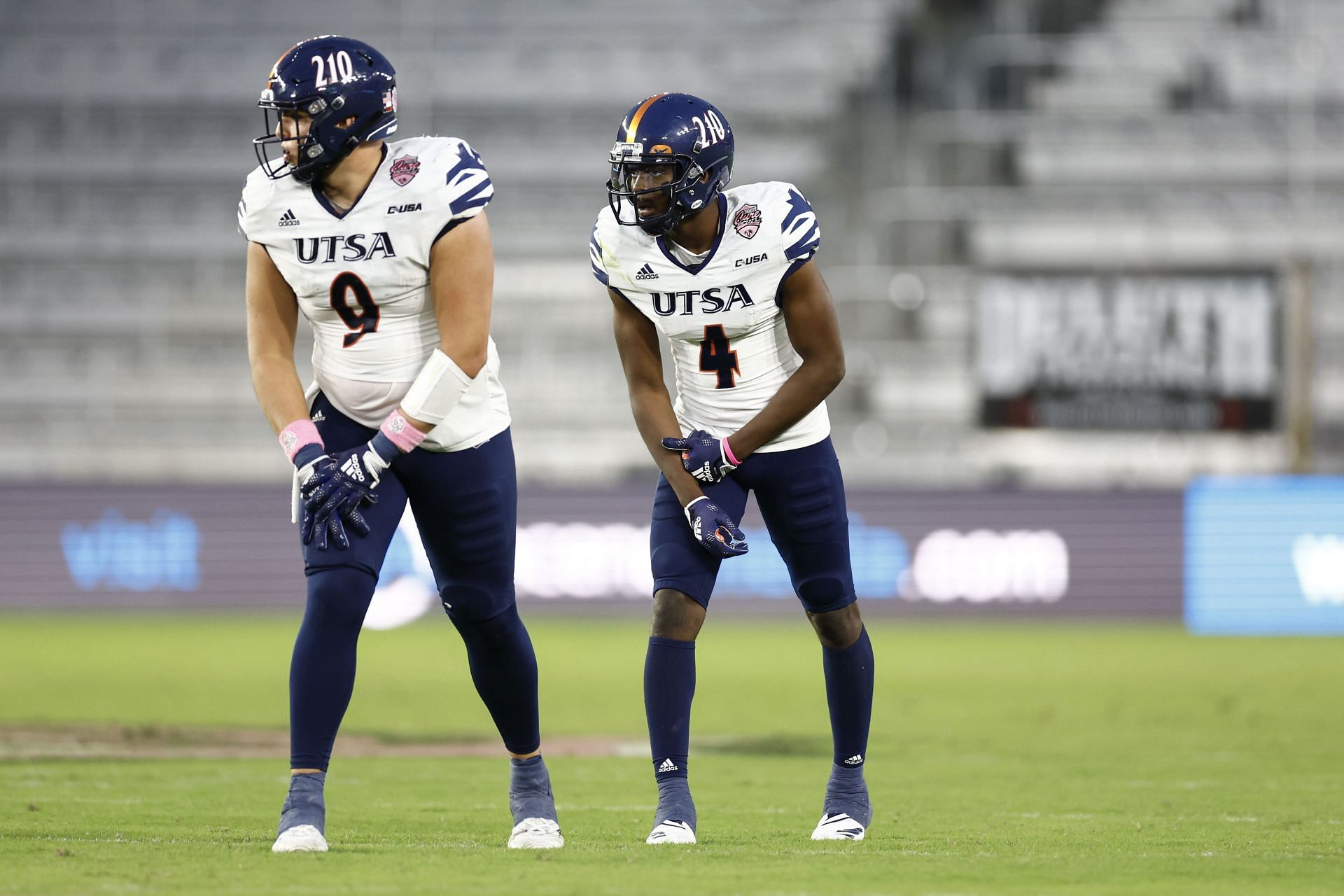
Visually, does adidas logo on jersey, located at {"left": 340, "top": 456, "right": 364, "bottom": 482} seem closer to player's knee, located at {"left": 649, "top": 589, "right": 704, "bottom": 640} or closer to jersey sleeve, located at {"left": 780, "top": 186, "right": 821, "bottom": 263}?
player's knee, located at {"left": 649, "top": 589, "right": 704, "bottom": 640}

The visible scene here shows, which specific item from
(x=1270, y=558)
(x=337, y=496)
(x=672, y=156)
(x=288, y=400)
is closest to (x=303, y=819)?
(x=337, y=496)

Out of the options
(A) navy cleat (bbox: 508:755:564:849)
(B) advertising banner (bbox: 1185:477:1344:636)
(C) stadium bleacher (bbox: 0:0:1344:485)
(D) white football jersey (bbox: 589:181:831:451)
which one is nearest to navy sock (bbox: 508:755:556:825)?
(A) navy cleat (bbox: 508:755:564:849)

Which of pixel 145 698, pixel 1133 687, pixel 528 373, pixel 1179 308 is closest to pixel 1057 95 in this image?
pixel 1179 308

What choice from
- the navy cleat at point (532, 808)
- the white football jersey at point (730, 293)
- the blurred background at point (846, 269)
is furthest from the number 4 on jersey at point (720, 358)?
the blurred background at point (846, 269)

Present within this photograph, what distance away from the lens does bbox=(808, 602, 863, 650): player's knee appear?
5.18 metres

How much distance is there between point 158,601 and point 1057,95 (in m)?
11.2

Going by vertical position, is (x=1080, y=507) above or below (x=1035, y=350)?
below

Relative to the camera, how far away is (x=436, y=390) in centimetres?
459

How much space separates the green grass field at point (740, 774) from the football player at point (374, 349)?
64cm

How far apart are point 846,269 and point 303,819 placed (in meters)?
15.4

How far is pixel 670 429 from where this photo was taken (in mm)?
5191

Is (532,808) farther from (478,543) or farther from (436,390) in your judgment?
(436,390)

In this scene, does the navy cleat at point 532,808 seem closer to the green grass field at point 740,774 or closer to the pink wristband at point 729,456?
the green grass field at point 740,774

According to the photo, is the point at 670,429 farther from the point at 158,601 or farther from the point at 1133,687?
the point at 158,601
